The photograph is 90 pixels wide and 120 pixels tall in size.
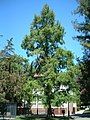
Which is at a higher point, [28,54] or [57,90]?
[28,54]

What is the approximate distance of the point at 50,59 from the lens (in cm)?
4588

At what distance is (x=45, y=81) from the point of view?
4491 cm

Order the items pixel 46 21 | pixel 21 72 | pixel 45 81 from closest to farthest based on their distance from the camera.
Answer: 1. pixel 45 81
2. pixel 46 21
3. pixel 21 72

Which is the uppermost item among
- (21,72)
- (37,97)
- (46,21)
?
(46,21)

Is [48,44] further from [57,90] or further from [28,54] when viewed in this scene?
[57,90]

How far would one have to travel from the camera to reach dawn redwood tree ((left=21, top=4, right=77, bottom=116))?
45094 millimetres

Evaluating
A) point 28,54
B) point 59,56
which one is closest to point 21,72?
point 28,54

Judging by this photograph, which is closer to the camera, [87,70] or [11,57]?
[11,57]

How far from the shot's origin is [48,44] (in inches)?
1860

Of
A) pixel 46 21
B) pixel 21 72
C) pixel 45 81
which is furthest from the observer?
pixel 21 72

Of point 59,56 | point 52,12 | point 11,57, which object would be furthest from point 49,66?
point 52,12

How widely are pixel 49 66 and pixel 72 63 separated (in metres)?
3.19

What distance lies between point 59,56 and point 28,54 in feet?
14.4

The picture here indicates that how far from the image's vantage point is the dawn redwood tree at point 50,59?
148ft
